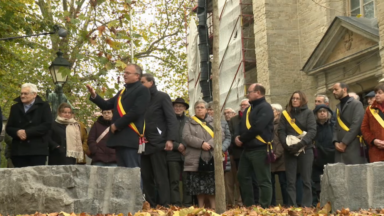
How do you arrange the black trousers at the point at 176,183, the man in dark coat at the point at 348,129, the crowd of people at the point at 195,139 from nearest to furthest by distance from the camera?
1. the crowd of people at the point at 195,139
2. the man in dark coat at the point at 348,129
3. the black trousers at the point at 176,183

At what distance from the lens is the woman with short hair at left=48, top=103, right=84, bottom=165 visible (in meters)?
13.1

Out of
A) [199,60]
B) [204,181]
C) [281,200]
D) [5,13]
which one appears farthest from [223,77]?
[204,181]

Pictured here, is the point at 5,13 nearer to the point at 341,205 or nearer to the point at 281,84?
the point at 281,84

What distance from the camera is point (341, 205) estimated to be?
8789mm

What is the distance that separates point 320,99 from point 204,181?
2.81m

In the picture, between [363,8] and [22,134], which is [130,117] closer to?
[22,134]

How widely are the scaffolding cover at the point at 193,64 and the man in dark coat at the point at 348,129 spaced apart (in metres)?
22.1

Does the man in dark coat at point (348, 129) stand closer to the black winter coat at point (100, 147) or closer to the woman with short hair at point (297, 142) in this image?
the woman with short hair at point (297, 142)

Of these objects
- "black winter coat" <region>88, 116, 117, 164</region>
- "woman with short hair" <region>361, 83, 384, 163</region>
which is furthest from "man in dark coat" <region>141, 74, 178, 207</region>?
"woman with short hair" <region>361, 83, 384, 163</region>

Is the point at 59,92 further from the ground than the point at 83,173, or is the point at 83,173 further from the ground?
the point at 59,92

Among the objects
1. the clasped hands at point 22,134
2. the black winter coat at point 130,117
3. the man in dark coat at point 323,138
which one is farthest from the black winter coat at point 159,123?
the man in dark coat at point 323,138

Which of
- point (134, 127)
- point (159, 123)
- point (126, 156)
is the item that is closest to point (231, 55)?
point (159, 123)

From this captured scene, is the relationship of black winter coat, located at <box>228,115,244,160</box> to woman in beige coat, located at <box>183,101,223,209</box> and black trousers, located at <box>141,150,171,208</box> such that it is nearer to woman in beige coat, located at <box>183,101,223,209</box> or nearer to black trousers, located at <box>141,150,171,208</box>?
woman in beige coat, located at <box>183,101,223,209</box>

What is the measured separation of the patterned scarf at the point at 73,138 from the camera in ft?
43.4
